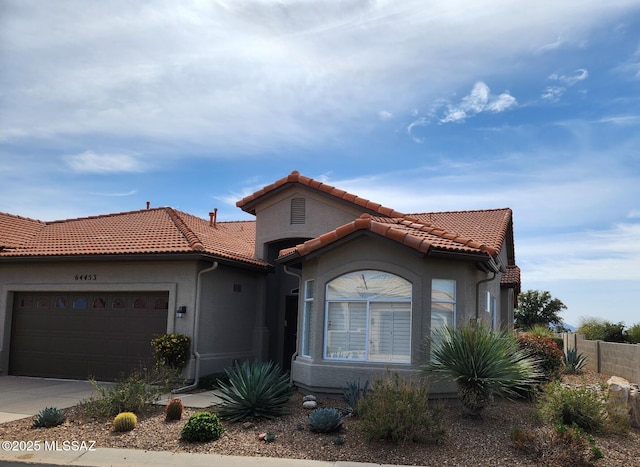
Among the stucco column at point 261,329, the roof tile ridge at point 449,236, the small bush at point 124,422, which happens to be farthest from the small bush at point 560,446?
the stucco column at point 261,329

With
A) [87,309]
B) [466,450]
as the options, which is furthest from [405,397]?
[87,309]

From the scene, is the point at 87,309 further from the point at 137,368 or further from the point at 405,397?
the point at 405,397

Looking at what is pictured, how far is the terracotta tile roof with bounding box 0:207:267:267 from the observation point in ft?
51.6

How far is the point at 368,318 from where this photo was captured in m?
12.8

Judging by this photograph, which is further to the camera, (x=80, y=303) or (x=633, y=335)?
(x=633, y=335)

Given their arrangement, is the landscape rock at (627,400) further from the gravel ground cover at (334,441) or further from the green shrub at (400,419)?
the green shrub at (400,419)

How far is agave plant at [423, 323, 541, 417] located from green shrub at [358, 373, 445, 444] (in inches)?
48.1

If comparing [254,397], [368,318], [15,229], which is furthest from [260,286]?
[15,229]

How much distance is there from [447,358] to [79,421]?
673 centimetres

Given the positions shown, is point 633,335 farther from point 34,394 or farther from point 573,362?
point 34,394

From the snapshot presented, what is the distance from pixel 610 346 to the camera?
19.8m

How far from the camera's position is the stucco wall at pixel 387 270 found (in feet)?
40.6

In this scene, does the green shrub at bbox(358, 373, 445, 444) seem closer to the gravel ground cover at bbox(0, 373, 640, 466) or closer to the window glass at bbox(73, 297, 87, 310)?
the gravel ground cover at bbox(0, 373, 640, 466)

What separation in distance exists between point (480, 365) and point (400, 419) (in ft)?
7.17
